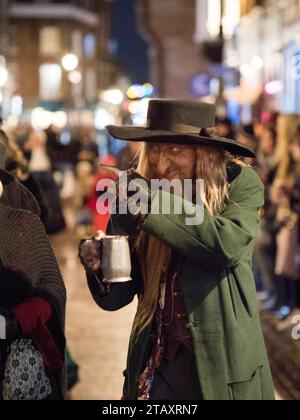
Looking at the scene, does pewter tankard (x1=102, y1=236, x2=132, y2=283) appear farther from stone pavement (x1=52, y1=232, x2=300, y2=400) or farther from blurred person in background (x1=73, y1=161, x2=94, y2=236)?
blurred person in background (x1=73, y1=161, x2=94, y2=236)

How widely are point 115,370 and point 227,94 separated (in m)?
13.3

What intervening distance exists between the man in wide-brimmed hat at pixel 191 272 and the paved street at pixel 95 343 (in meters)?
3.55

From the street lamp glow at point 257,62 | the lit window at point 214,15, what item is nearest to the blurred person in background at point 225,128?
the street lamp glow at point 257,62

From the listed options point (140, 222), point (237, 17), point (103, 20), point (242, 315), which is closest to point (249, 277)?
point (242, 315)

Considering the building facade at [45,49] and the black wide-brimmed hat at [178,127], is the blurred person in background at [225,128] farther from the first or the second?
the building facade at [45,49]

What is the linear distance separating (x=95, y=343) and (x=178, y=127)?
5766mm

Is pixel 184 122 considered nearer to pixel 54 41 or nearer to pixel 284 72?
pixel 284 72

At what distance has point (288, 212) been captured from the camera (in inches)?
419

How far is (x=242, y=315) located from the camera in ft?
13.7

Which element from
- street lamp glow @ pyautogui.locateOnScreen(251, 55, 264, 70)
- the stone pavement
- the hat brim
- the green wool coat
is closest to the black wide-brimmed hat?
the hat brim

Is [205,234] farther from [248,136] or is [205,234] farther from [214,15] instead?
[214,15]

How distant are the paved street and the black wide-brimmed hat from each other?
3.65 metres

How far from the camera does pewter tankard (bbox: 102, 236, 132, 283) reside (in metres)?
3.93

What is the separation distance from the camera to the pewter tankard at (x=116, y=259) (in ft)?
12.9
